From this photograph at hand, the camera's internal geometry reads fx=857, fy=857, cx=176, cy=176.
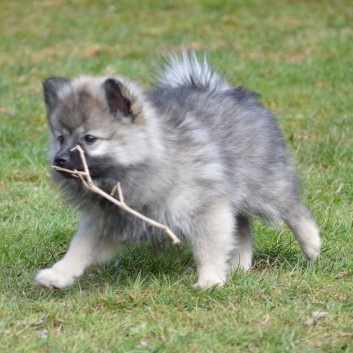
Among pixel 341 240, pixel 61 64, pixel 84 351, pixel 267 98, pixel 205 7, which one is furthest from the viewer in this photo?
pixel 205 7

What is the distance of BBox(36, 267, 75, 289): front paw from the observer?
13.8ft

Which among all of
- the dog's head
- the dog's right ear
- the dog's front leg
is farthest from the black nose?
the dog's front leg

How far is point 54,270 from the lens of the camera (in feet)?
14.0

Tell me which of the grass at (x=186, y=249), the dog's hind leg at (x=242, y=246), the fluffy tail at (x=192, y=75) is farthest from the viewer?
the fluffy tail at (x=192, y=75)

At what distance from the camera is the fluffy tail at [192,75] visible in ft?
16.4

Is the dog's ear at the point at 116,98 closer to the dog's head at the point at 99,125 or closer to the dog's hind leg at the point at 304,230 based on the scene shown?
the dog's head at the point at 99,125

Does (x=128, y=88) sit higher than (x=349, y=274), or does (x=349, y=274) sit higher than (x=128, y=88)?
(x=128, y=88)

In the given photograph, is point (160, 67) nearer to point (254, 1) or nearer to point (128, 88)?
point (128, 88)

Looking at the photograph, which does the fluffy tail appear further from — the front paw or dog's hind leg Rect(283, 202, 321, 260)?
the front paw

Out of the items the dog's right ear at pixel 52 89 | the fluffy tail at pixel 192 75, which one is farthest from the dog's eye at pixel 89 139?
the fluffy tail at pixel 192 75

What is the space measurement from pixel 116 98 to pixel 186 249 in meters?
1.19

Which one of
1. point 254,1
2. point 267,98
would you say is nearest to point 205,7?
point 254,1

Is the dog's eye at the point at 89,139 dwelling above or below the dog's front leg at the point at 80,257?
above

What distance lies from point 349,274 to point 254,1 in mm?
10046
